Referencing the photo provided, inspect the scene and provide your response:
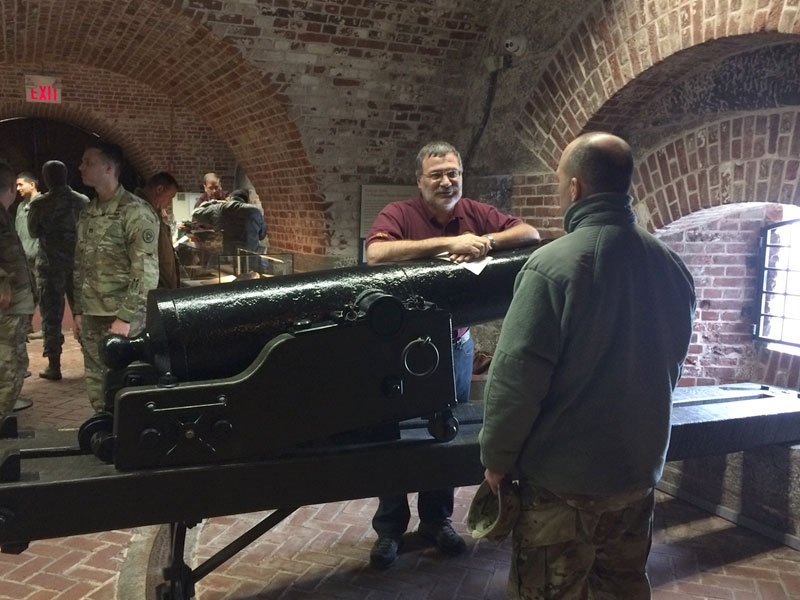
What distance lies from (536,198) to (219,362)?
11.9ft

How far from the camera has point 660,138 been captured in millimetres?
4430

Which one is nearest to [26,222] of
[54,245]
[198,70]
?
[54,245]

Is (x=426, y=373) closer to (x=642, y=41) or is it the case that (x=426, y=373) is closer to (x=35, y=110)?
(x=642, y=41)

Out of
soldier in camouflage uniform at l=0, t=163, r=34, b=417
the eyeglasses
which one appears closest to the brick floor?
the eyeglasses

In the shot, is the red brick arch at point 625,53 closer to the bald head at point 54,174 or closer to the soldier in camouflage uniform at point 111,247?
the soldier in camouflage uniform at point 111,247

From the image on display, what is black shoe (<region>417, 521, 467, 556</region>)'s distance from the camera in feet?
10.3

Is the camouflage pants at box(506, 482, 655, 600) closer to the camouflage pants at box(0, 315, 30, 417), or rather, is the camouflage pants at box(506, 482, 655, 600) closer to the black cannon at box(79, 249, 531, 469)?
the black cannon at box(79, 249, 531, 469)

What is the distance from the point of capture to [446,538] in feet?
10.4

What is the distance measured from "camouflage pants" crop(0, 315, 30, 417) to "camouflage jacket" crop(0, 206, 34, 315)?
0.08 m

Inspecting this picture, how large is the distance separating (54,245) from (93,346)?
223cm

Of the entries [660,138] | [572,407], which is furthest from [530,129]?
[572,407]

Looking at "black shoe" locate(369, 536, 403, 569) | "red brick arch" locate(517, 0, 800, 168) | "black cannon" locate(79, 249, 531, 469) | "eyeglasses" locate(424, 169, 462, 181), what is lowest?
"black shoe" locate(369, 536, 403, 569)

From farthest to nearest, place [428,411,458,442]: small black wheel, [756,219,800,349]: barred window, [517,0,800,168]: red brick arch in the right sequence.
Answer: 1. [756,219,800,349]: barred window
2. [517,0,800,168]: red brick arch
3. [428,411,458,442]: small black wheel

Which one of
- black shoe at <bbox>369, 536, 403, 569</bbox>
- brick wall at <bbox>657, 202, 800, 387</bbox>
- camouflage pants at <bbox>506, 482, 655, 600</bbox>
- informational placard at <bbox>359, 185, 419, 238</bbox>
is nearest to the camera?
camouflage pants at <bbox>506, 482, 655, 600</bbox>
